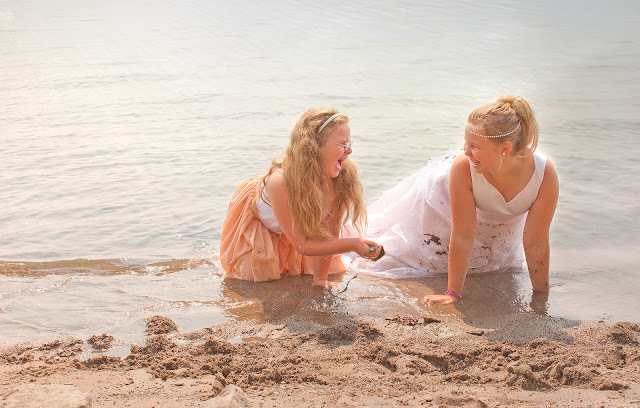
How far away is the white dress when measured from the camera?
453 centimetres

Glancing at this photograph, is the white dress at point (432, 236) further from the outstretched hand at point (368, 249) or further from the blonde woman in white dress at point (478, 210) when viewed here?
the outstretched hand at point (368, 249)

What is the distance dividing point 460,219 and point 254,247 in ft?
4.60

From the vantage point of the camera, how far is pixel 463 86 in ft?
36.8

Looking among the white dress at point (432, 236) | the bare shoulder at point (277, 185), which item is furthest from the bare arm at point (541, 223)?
the bare shoulder at point (277, 185)

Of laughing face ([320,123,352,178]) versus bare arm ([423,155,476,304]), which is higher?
laughing face ([320,123,352,178])

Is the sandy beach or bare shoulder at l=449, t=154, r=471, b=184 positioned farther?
bare shoulder at l=449, t=154, r=471, b=184

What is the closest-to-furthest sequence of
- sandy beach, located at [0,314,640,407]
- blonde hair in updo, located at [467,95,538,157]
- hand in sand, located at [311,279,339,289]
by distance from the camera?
1. sandy beach, located at [0,314,640,407]
2. blonde hair in updo, located at [467,95,538,157]
3. hand in sand, located at [311,279,339,289]

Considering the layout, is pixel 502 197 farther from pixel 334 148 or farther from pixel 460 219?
pixel 334 148

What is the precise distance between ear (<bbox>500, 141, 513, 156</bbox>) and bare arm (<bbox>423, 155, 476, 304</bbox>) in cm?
31

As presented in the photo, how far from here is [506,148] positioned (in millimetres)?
3770

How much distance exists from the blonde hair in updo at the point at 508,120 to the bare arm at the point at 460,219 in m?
0.38

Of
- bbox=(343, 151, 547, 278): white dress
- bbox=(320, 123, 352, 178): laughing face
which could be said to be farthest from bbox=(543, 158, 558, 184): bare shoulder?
bbox=(320, 123, 352, 178): laughing face

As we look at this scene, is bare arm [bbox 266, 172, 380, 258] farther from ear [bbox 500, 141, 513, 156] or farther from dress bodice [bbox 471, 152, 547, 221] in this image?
ear [bbox 500, 141, 513, 156]

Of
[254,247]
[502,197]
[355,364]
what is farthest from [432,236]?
[355,364]
